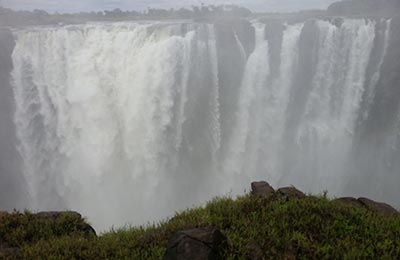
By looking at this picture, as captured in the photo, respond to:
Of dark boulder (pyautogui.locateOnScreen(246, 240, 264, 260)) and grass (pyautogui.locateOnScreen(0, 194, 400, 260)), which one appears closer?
dark boulder (pyautogui.locateOnScreen(246, 240, 264, 260))

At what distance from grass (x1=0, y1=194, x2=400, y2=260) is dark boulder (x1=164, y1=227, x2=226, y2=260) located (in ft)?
0.84

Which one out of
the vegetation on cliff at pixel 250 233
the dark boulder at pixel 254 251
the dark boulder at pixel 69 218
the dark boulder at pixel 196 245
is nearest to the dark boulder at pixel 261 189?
the vegetation on cliff at pixel 250 233

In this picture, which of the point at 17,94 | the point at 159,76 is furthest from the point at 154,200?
the point at 17,94

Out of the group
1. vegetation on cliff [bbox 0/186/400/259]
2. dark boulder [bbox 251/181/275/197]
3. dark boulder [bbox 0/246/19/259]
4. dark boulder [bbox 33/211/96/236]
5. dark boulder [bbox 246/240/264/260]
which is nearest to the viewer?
dark boulder [bbox 246/240/264/260]

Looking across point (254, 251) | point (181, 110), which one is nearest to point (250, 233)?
point (254, 251)

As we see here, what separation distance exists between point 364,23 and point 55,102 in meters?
16.8

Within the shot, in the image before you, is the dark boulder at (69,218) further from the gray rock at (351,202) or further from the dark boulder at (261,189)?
A: the gray rock at (351,202)

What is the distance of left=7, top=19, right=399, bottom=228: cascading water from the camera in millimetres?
21438

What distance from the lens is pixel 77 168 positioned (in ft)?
72.1

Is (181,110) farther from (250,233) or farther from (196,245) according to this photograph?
(196,245)

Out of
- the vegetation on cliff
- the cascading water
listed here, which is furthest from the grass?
the cascading water

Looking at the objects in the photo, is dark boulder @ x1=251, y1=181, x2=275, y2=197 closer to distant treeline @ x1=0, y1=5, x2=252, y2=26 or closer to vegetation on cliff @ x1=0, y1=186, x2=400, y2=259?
vegetation on cliff @ x1=0, y1=186, x2=400, y2=259

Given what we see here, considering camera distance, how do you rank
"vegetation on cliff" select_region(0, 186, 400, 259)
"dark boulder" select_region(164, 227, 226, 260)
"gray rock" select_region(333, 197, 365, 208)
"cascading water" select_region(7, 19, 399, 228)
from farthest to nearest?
"cascading water" select_region(7, 19, 399, 228) → "gray rock" select_region(333, 197, 365, 208) → "vegetation on cliff" select_region(0, 186, 400, 259) → "dark boulder" select_region(164, 227, 226, 260)

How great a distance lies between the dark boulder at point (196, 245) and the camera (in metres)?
4.84
